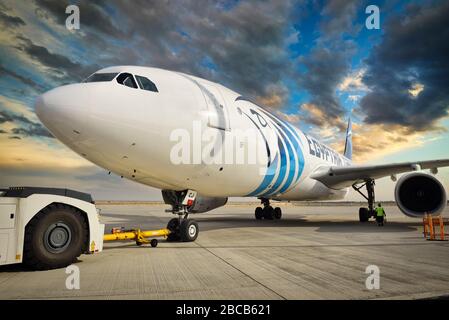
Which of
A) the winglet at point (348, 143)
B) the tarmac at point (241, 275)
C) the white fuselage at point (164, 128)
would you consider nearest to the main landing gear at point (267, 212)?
the white fuselage at point (164, 128)

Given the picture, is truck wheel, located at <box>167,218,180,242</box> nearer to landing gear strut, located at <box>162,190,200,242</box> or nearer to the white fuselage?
landing gear strut, located at <box>162,190,200,242</box>

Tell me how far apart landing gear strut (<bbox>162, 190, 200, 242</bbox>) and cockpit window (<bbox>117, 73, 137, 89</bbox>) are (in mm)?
3451

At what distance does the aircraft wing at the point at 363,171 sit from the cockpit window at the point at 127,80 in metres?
10.6

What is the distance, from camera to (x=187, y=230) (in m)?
8.65

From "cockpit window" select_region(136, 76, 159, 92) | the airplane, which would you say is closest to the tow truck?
the airplane

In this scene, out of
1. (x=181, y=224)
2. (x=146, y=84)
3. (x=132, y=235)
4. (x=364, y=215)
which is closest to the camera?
(x=146, y=84)

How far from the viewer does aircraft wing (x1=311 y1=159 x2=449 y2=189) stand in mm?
14555

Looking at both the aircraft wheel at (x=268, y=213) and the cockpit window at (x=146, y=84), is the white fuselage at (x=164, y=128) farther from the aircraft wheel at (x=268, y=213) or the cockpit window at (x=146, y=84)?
the aircraft wheel at (x=268, y=213)

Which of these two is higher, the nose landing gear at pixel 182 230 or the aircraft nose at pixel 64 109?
the aircraft nose at pixel 64 109

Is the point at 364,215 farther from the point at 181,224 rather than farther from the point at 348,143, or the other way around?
the point at 348,143

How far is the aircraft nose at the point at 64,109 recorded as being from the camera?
589 cm

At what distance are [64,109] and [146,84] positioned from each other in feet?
6.57

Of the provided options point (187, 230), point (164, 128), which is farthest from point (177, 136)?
point (187, 230)
